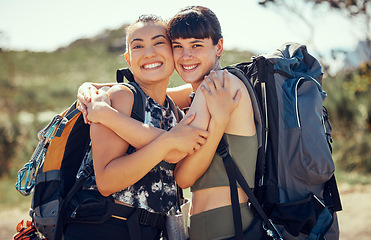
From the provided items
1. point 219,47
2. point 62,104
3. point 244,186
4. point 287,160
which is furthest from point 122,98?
point 62,104

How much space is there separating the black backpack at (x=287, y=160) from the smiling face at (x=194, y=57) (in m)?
Result: 0.20

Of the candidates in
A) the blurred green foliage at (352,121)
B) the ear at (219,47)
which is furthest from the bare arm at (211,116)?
the blurred green foliage at (352,121)

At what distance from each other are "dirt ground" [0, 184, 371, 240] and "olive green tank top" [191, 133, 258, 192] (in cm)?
365

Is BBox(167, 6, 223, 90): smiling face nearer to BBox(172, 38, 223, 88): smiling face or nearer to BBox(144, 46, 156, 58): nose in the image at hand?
BBox(172, 38, 223, 88): smiling face

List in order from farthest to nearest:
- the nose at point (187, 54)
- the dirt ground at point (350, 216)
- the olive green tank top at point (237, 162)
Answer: the dirt ground at point (350, 216), the nose at point (187, 54), the olive green tank top at point (237, 162)

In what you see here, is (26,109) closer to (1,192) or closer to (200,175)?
(1,192)

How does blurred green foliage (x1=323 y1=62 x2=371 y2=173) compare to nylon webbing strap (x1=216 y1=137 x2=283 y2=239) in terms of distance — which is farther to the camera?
blurred green foliage (x1=323 y1=62 x2=371 y2=173)

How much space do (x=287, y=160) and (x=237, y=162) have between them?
29 cm

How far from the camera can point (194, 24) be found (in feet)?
8.00

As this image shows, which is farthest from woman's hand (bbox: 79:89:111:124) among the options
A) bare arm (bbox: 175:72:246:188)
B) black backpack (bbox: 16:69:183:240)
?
bare arm (bbox: 175:72:246:188)

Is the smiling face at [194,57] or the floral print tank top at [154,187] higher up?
the smiling face at [194,57]

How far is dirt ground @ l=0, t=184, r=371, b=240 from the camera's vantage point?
Result: 5.37 m

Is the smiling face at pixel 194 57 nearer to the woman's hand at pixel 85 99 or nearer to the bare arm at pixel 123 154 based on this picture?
the bare arm at pixel 123 154

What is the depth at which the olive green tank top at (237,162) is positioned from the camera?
2248 mm
